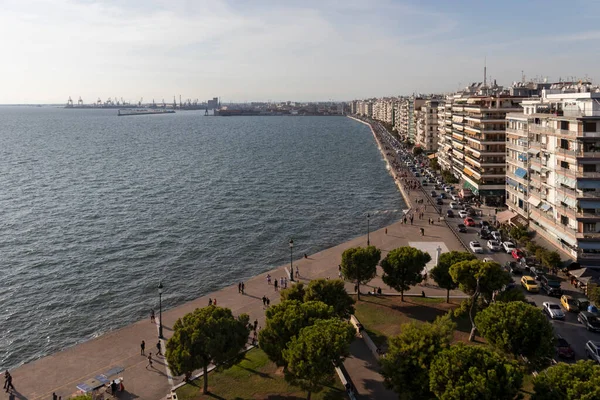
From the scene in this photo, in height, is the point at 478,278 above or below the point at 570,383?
above

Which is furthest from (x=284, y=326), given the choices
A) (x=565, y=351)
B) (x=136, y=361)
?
(x=565, y=351)

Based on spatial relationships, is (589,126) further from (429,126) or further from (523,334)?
(429,126)

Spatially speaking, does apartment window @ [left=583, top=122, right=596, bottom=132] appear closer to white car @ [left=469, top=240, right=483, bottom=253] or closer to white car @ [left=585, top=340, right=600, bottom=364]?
white car @ [left=469, top=240, right=483, bottom=253]

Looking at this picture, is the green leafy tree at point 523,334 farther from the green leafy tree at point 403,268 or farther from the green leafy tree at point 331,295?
the green leafy tree at point 403,268

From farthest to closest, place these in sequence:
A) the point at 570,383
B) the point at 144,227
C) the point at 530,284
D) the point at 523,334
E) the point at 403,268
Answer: the point at 144,227, the point at 530,284, the point at 403,268, the point at 523,334, the point at 570,383

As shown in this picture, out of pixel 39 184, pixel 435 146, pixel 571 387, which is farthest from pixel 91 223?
pixel 435 146
